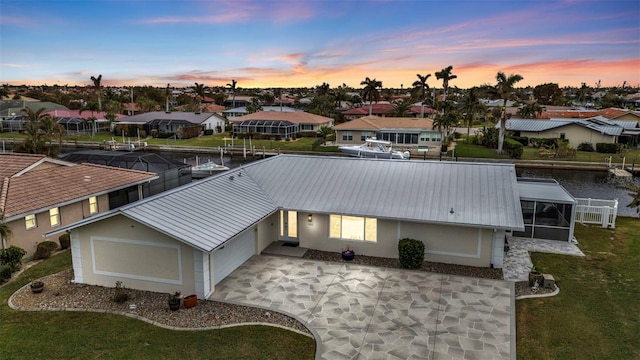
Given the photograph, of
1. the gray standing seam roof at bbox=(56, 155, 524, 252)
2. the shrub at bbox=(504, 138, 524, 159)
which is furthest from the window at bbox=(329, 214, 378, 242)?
the shrub at bbox=(504, 138, 524, 159)

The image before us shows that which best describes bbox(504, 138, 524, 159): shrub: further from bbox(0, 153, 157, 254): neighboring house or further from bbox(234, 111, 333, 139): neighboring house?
bbox(0, 153, 157, 254): neighboring house

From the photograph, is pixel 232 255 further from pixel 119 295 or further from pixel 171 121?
pixel 171 121

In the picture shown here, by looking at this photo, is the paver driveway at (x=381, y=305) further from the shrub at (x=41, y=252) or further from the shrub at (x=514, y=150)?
the shrub at (x=514, y=150)

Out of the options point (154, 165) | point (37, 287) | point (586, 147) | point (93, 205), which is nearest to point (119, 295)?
point (37, 287)

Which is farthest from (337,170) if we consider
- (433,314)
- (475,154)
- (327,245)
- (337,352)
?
(475,154)

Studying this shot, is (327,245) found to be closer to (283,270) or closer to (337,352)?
(283,270)

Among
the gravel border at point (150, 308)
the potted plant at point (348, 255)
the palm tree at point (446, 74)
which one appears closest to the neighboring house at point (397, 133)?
the palm tree at point (446, 74)
